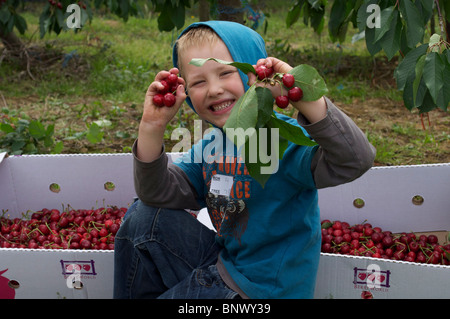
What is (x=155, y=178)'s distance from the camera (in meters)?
1.38

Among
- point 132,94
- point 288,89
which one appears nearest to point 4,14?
point 132,94

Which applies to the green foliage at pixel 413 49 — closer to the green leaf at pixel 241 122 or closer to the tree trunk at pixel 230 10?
the green leaf at pixel 241 122

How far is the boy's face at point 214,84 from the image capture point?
1.24 meters

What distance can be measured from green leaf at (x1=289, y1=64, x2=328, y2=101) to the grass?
1712mm

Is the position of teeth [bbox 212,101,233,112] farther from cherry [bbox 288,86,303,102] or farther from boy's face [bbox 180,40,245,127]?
cherry [bbox 288,86,303,102]

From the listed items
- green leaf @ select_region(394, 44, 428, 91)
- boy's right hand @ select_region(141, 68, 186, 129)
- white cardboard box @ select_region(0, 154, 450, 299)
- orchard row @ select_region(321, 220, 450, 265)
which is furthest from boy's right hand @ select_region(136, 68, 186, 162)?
orchard row @ select_region(321, 220, 450, 265)

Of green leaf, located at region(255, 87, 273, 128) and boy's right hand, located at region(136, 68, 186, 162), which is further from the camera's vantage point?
boy's right hand, located at region(136, 68, 186, 162)

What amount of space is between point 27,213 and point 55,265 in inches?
29.0

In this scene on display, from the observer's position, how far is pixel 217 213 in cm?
145

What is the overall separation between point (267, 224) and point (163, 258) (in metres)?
0.29

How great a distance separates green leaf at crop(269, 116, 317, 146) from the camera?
3.36 ft

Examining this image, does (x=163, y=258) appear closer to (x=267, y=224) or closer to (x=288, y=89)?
(x=267, y=224)

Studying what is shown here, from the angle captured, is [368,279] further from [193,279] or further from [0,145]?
[0,145]

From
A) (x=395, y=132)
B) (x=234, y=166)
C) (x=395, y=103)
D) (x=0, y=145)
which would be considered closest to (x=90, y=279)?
(x=234, y=166)
